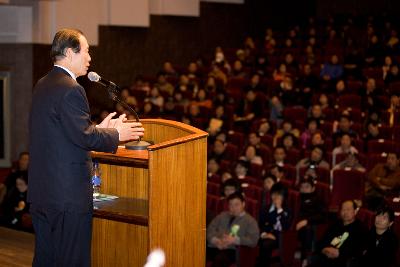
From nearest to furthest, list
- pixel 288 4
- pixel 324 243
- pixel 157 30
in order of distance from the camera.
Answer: pixel 324 243
pixel 157 30
pixel 288 4

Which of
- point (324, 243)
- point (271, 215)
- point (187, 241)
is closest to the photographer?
point (187, 241)

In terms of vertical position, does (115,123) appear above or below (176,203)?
above

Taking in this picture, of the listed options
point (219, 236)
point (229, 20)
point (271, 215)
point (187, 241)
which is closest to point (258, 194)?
point (271, 215)

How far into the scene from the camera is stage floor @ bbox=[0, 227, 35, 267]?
339cm

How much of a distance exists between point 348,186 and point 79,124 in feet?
12.9

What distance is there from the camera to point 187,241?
88.8 inches

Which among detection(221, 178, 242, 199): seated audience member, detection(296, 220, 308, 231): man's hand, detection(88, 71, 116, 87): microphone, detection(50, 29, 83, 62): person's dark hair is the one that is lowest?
detection(296, 220, 308, 231): man's hand

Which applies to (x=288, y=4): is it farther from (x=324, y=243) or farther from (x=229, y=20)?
(x=324, y=243)

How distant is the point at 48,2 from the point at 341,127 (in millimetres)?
3476

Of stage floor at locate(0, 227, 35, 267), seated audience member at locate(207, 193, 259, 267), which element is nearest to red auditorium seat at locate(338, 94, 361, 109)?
seated audience member at locate(207, 193, 259, 267)

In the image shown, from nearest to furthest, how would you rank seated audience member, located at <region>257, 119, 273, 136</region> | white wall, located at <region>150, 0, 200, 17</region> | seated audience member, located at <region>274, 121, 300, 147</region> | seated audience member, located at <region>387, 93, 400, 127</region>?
seated audience member, located at <region>274, 121, 300, 147</region> < seated audience member, located at <region>257, 119, 273, 136</region> < seated audience member, located at <region>387, 93, 400, 127</region> < white wall, located at <region>150, 0, 200, 17</region>

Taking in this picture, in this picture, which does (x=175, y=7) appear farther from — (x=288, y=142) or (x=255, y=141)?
(x=288, y=142)

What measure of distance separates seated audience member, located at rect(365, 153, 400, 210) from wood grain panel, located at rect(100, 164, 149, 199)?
3372 mm

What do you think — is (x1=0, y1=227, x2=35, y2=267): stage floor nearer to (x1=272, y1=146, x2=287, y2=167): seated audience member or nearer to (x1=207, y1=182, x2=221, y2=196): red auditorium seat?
(x1=207, y1=182, x2=221, y2=196): red auditorium seat
